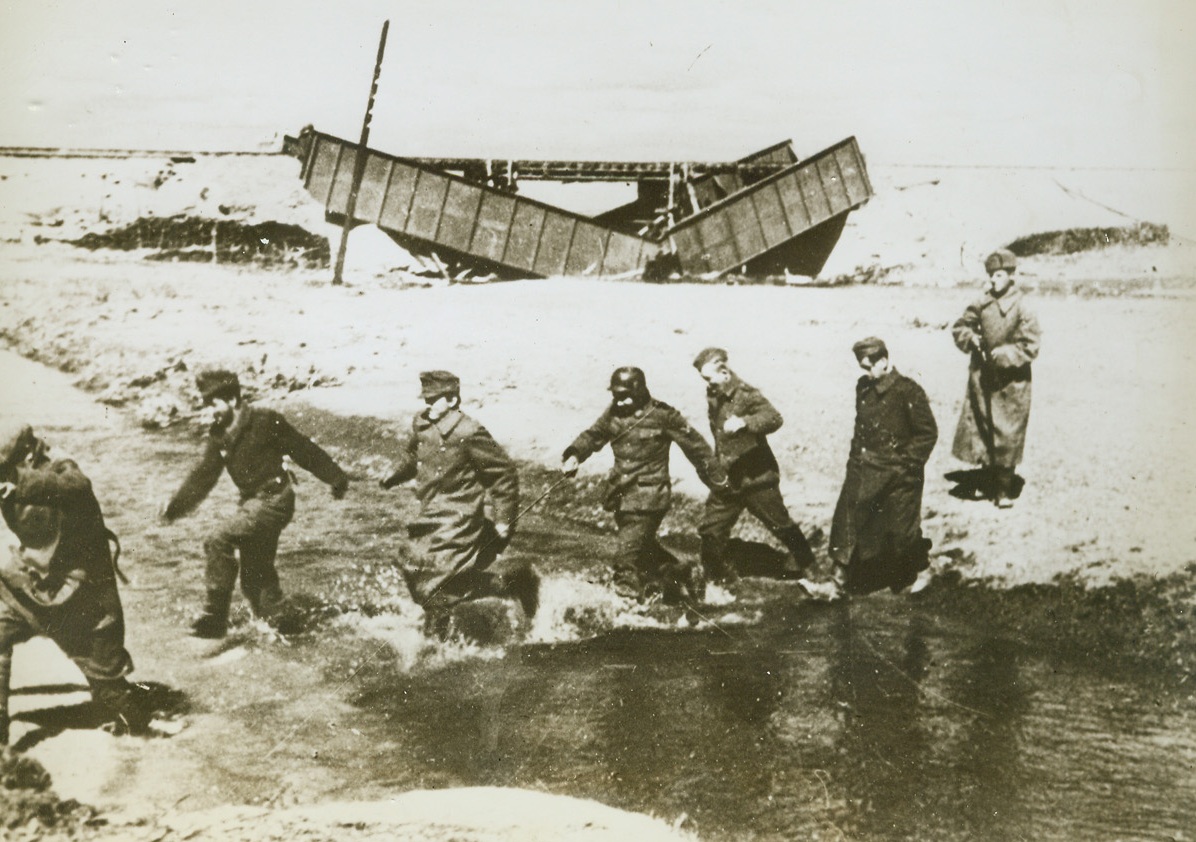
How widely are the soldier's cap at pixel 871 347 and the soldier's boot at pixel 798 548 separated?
85 cm

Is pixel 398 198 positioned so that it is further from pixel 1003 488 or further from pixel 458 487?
pixel 1003 488

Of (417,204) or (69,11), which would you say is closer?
(69,11)

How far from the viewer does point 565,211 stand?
15.0 ft

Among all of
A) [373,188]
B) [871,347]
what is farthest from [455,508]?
[871,347]

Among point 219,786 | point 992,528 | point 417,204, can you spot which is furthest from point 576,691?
point 417,204

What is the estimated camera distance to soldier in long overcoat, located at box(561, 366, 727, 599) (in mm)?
4164

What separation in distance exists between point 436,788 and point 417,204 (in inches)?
108

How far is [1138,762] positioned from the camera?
13.5 ft

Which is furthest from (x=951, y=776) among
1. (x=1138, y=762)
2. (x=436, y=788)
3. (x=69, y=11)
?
→ (x=69, y=11)

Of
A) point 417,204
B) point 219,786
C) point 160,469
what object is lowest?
point 219,786

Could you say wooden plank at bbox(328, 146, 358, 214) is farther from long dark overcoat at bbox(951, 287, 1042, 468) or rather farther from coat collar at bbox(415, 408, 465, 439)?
long dark overcoat at bbox(951, 287, 1042, 468)

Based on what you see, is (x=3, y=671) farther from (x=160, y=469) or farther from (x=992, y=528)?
(x=992, y=528)

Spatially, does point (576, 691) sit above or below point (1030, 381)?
below

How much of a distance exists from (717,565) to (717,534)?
144 millimetres
